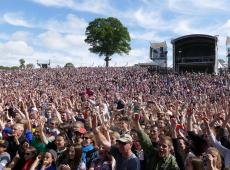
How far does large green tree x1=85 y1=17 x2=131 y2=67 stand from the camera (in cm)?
7706

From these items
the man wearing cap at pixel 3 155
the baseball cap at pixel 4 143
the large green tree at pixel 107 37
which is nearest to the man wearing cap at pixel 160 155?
the man wearing cap at pixel 3 155

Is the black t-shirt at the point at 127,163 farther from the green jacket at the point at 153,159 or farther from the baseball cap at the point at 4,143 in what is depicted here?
the baseball cap at the point at 4,143

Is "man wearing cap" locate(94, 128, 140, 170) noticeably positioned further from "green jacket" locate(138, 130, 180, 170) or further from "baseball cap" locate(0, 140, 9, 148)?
"baseball cap" locate(0, 140, 9, 148)

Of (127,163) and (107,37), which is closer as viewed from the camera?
(127,163)

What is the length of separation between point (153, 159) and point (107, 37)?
7186cm

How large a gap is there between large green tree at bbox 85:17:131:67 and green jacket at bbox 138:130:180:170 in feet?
228

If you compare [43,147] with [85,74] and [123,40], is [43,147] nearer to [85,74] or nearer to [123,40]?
[85,74]

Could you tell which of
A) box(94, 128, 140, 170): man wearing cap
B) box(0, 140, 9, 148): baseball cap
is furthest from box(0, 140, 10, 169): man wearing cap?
box(94, 128, 140, 170): man wearing cap

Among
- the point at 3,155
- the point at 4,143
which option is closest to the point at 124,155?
the point at 3,155

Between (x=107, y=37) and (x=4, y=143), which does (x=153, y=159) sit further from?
(x=107, y=37)

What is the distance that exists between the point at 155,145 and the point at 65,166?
4.12 ft

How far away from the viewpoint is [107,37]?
7731 cm

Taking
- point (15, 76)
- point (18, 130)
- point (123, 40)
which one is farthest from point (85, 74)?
point (18, 130)

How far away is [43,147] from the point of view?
7395 millimetres
